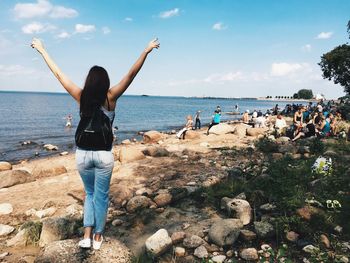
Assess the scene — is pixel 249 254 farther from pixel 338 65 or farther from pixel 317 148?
pixel 338 65

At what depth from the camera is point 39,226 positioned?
5.58 m

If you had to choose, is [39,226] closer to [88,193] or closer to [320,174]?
[88,193]

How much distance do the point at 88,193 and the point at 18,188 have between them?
6861mm

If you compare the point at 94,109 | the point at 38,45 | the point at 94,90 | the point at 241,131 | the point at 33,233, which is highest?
the point at 38,45

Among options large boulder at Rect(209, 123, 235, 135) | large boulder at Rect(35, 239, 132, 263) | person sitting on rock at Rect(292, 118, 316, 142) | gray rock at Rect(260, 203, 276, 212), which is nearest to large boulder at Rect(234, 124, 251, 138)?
large boulder at Rect(209, 123, 235, 135)

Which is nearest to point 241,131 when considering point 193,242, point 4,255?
point 193,242

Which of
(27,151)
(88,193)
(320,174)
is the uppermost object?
(88,193)

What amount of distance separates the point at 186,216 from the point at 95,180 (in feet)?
9.77

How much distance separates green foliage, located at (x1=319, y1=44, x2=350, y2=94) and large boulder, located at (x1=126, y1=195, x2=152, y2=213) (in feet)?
143

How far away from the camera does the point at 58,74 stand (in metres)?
3.78

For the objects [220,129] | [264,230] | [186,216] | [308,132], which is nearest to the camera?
[264,230]

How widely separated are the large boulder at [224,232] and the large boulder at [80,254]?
145 centimetres

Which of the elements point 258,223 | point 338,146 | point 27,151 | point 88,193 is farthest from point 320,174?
point 27,151

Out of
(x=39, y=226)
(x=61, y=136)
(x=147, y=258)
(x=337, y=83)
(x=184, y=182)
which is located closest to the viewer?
(x=147, y=258)
